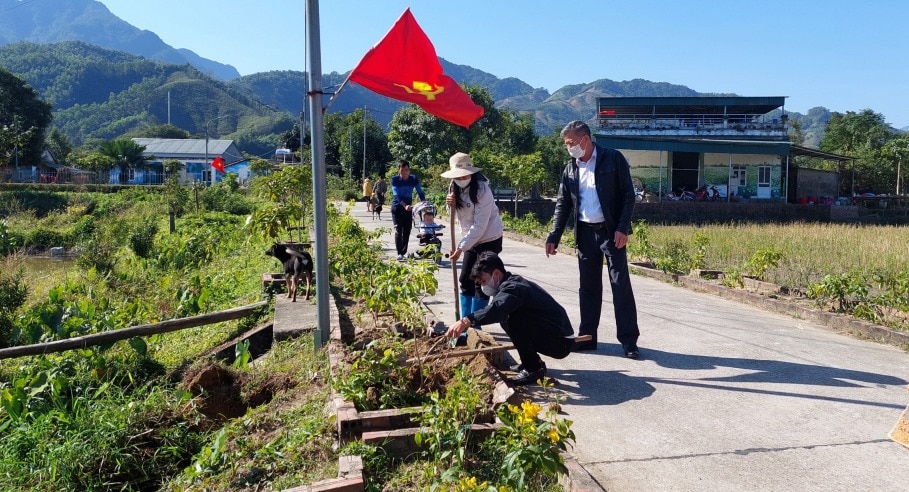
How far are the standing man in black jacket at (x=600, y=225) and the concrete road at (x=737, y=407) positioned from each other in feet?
0.98

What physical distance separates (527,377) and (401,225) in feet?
21.5

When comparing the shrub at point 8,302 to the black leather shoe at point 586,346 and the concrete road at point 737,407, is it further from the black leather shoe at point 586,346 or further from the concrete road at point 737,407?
the black leather shoe at point 586,346

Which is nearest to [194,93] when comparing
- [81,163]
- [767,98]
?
[81,163]

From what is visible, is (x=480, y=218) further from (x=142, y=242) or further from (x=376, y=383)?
(x=142, y=242)

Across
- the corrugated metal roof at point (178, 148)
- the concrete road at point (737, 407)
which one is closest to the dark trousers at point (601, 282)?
the concrete road at point (737, 407)

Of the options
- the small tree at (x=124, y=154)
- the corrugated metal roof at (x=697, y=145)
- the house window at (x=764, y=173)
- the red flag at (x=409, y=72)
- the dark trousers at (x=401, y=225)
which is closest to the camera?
the red flag at (x=409, y=72)

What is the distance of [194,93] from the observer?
573 ft

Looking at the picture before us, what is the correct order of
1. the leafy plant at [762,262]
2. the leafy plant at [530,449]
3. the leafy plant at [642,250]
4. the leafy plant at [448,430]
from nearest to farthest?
the leafy plant at [530,449]
the leafy plant at [448,430]
the leafy plant at [762,262]
the leafy plant at [642,250]

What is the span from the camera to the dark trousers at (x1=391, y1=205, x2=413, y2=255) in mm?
10875

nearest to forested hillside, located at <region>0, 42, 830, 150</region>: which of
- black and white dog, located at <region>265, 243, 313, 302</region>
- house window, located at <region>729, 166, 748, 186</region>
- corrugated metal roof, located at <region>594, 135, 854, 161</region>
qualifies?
corrugated metal roof, located at <region>594, 135, 854, 161</region>

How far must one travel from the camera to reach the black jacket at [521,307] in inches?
176

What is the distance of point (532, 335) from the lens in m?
4.68

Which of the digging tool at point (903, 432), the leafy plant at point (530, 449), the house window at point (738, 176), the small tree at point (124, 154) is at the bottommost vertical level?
the digging tool at point (903, 432)

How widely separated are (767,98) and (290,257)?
151 feet
